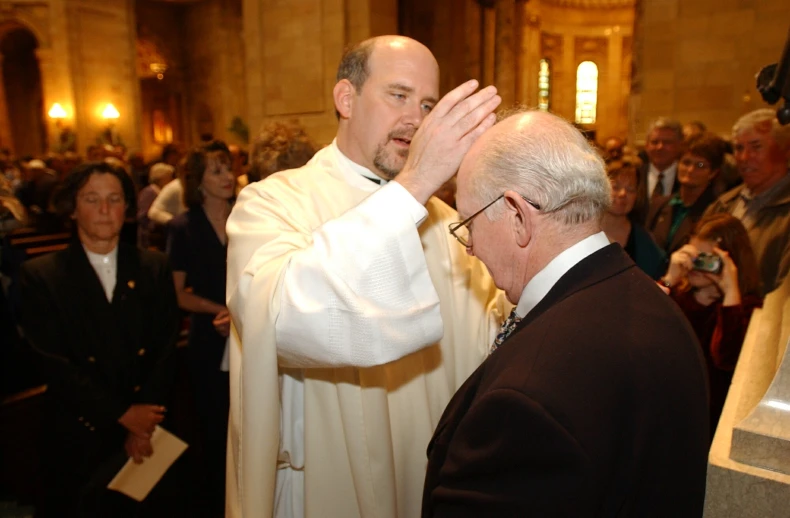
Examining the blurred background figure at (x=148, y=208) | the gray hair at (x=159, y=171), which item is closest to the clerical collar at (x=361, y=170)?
the blurred background figure at (x=148, y=208)

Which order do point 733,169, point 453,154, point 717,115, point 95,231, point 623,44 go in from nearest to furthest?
1. point 453,154
2. point 95,231
3. point 733,169
4. point 717,115
5. point 623,44

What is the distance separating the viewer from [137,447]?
95.0 inches

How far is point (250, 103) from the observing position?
357 inches

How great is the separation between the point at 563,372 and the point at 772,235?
269cm

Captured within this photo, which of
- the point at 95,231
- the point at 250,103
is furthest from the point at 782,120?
the point at 250,103

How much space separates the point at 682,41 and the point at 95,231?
6.71 metres

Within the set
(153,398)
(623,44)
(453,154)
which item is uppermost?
(623,44)

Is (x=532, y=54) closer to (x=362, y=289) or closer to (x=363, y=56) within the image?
(x=363, y=56)

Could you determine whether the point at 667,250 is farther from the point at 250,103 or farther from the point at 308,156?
the point at 250,103

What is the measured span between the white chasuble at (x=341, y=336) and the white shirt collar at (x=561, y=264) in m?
0.25

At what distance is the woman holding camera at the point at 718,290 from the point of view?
212 centimetres

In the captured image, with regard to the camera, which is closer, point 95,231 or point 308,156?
point 95,231

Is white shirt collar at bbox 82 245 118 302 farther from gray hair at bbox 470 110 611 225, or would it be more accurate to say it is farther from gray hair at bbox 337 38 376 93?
gray hair at bbox 470 110 611 225

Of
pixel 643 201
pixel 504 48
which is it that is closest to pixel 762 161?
pixel 643 201
